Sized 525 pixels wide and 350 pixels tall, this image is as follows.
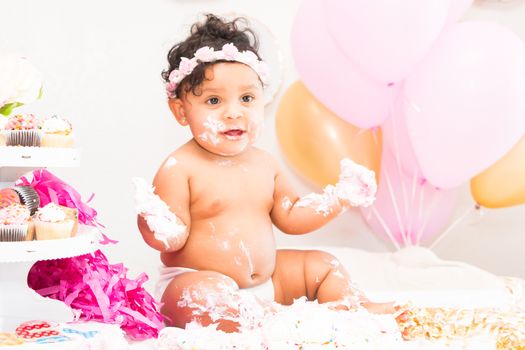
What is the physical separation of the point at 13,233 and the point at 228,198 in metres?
0.43

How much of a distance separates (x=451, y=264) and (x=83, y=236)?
107 cm

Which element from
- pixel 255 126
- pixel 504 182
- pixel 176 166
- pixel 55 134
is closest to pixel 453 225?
pixel 504 182

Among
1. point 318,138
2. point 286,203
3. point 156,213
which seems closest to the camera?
point 156,213

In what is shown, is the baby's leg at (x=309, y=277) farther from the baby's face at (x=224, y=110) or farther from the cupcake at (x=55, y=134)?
the cupcake at (x=55, y=134)

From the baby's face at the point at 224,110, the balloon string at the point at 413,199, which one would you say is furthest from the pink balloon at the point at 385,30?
the baby's face at the point at 224,110

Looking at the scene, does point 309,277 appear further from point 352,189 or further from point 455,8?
point 455,8

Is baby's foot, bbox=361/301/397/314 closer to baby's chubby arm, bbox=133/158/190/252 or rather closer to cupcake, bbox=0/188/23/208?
baby's chubby arm, bbox=133/158/190/252

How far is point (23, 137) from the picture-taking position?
1130 mm

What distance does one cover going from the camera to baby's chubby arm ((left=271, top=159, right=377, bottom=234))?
1399 mm

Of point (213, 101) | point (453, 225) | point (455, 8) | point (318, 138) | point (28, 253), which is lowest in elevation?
point (453, 225)

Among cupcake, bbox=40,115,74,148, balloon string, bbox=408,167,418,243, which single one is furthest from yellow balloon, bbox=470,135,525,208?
cupcake, bbox=40,115,74,148

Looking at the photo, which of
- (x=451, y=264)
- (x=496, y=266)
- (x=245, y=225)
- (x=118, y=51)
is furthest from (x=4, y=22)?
(x=496, y=266)

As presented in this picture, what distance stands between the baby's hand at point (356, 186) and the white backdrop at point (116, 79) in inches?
33.1

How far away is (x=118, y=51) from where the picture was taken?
2160 mm
